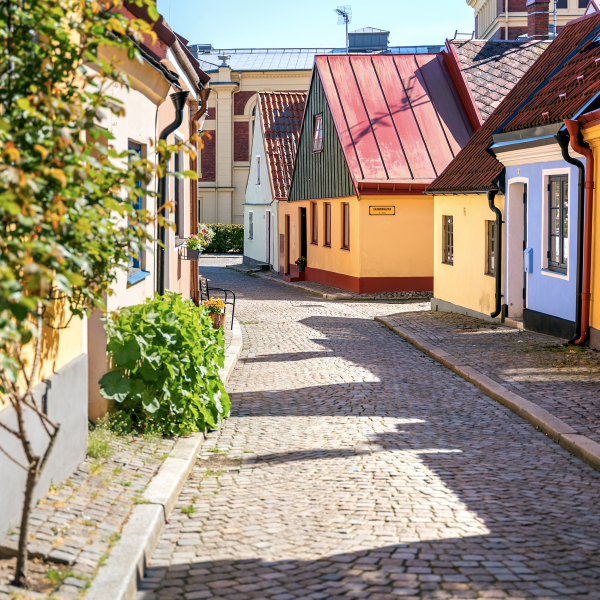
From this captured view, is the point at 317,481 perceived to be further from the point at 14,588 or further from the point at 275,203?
the point at 275,203

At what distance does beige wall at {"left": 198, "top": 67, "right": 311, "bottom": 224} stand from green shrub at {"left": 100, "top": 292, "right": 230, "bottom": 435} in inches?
1720

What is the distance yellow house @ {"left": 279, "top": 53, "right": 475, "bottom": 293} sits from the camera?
2342 centimetres

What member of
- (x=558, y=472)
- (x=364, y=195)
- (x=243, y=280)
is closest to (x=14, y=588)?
(x=558, y=472)

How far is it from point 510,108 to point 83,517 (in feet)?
46.4

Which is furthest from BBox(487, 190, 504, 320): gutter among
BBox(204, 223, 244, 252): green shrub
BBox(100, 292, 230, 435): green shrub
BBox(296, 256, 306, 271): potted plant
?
BBox(204, 223, 244, 252): green shrub

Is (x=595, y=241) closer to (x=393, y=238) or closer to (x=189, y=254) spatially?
(x=189, y=254)

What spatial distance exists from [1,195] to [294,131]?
31761mm

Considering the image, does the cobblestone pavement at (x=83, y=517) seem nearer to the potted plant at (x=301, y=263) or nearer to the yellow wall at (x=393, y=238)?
the yellow wall at (x=393, y=238)

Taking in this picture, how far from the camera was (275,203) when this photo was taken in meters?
33.4

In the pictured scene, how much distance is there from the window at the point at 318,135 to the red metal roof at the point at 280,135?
16.4ft

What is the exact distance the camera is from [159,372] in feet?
21.5

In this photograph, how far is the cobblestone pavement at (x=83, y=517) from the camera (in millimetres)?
3902

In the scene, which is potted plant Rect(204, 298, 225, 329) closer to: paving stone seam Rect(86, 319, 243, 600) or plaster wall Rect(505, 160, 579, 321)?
plaster wall Rect(505, 160, 579, 321)

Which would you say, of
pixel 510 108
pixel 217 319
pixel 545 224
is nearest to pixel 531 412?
pixel 545 224
